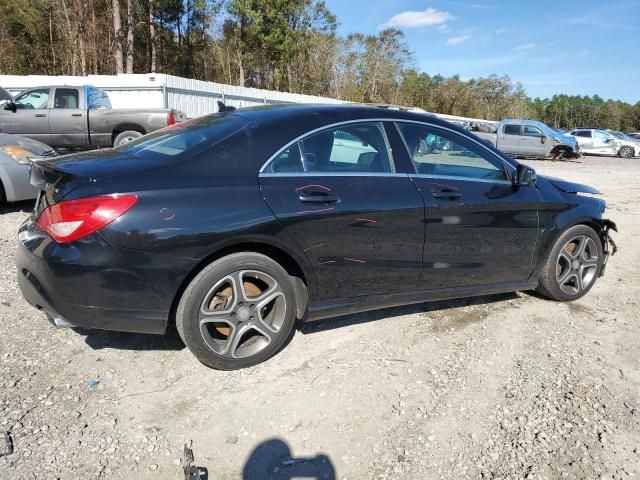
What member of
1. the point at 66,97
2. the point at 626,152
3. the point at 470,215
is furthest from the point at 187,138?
the point at 626,152

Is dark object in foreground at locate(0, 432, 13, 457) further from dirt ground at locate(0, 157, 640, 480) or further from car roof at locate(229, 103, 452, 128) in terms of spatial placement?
car roof at locate(229, 103, 452, 128)

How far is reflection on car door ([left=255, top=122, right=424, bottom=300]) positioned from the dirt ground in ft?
1.70

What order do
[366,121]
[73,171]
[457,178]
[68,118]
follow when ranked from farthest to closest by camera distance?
[68,118]
[457,178]
[366,121]
[73,171]

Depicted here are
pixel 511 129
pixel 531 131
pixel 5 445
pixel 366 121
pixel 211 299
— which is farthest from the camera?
pixel 511 129

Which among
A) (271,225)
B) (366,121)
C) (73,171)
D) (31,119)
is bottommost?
(31,119)

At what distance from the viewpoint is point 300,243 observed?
296 centimetres

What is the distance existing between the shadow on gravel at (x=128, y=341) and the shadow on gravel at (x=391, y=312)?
0.91 m

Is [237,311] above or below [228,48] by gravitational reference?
below

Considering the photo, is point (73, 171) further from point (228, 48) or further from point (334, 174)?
point (228, 48)

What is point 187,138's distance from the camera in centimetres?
314

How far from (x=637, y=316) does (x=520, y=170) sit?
1.69 metres

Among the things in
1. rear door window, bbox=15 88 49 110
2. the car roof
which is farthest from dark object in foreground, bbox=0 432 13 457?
rear door window, bbox=15 88 49 110

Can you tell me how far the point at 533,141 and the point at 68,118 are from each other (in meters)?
19.1

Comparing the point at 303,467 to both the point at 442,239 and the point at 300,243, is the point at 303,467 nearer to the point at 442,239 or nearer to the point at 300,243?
the point at 300,243
